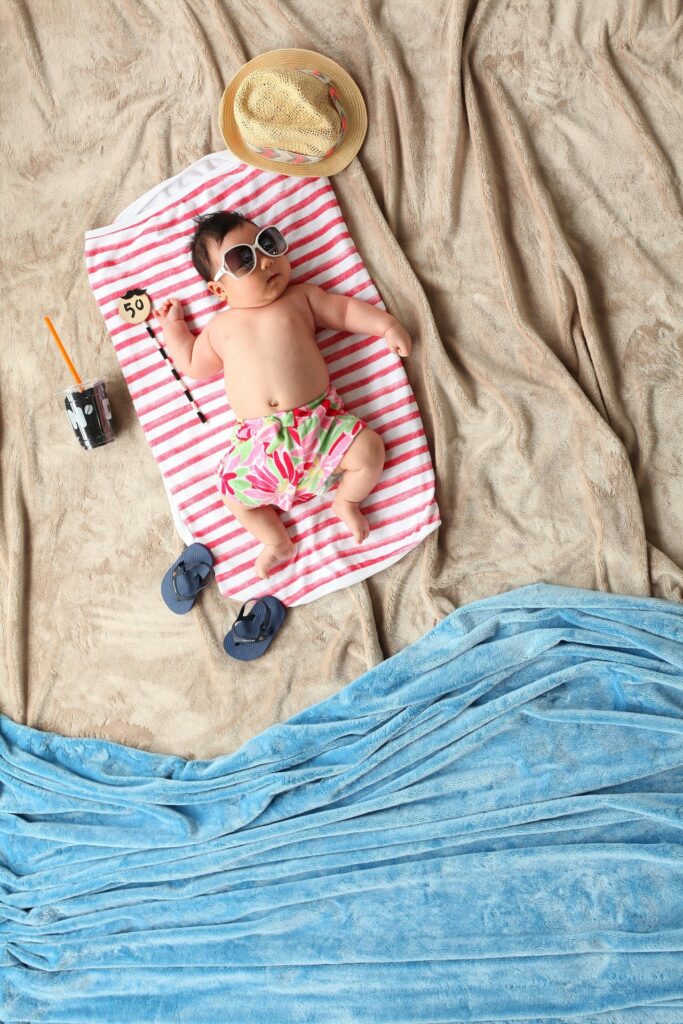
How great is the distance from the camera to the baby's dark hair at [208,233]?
1.67 meters

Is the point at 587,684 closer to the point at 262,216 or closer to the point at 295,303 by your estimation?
the point at 295,303

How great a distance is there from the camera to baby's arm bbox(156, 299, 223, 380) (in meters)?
1.76

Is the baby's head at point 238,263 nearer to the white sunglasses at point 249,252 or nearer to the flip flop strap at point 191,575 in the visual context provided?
the white sunglasses at point 249,252

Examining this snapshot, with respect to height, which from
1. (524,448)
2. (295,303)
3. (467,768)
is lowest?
(467,768)

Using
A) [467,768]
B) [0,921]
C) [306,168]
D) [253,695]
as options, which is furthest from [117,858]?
[306,168]

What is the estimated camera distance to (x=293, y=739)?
172cm

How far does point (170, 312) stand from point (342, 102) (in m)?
0.62

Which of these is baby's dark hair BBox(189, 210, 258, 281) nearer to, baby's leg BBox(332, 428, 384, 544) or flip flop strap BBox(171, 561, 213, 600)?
baby's leg BBox(332, 428, 384, 544)

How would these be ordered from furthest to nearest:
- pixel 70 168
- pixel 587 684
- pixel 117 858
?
pixel 70 168
pixel 117 858
pixel 587 684

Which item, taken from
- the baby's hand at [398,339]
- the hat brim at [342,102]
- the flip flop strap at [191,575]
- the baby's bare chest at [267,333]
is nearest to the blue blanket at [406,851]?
the flip flop strap at [191,575]

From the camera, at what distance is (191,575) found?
1.82 meters

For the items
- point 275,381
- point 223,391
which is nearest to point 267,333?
point 275,381

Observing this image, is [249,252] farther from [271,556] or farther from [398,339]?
[271,556]

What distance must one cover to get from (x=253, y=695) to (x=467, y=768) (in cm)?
51
